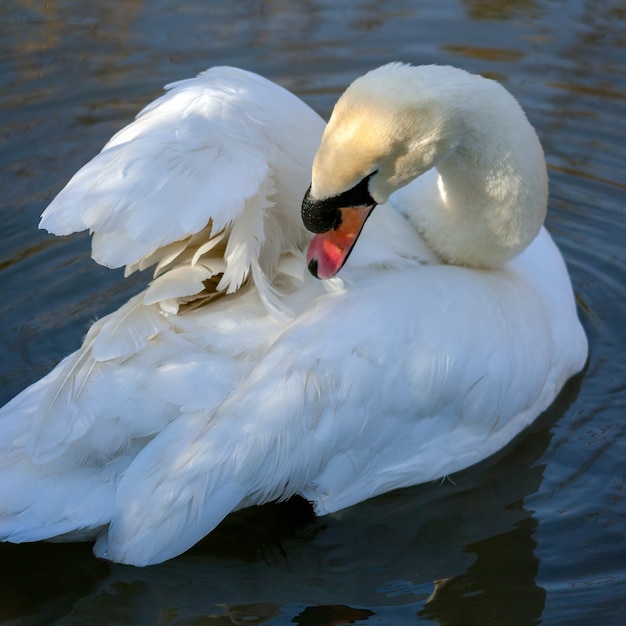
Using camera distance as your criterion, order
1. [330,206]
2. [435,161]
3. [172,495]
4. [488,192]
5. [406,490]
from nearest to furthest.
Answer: [172,495], [330,206], [435,161], [488,192], [406,490]

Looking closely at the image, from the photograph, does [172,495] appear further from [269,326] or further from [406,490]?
[406,490]

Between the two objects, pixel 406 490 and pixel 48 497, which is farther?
pixel 406 490

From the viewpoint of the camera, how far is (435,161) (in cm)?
520

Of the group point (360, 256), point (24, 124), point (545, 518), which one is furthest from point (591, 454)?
point (24, 124)

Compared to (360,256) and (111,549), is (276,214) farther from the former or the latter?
(111,549)

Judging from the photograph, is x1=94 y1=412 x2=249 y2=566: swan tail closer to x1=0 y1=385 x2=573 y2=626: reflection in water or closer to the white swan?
the white swan

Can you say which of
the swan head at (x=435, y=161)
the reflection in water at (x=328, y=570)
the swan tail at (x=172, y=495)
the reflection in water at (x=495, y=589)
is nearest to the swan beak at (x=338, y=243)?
the swan head at (x=435, y=161)

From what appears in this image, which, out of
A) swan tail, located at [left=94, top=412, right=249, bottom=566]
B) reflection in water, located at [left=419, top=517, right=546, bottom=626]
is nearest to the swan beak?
swan tail, located at [left=94, top=412, right=249, bottom=566]

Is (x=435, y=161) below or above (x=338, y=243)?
above

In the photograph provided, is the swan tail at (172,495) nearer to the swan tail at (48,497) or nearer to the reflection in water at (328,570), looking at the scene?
the swan tail at (48,497)

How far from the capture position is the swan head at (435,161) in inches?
191

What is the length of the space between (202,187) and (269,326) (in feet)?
2.24

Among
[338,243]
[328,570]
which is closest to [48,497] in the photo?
[328,570]

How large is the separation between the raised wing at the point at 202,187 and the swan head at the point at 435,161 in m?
0.28
